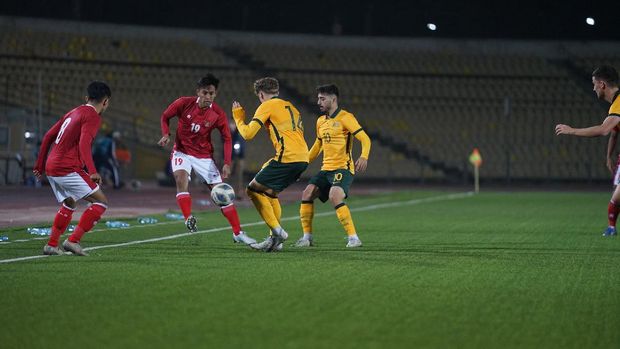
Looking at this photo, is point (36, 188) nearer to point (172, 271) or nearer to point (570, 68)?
point (172, 271)

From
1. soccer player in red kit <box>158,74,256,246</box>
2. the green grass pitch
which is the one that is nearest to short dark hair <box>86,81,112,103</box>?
the green grass pitch

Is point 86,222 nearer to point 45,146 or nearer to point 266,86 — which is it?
point 45,146

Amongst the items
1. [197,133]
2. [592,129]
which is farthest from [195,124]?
[592,129]

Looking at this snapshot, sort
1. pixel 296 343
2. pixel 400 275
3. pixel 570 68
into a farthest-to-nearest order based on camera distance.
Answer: pixel 570 68 < pixel 400 275 < pixel 296 343

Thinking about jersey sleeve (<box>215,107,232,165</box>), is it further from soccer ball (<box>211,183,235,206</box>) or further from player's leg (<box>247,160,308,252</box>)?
player's leg (<box>247,160,308,252</box>)

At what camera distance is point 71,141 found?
10078 mm

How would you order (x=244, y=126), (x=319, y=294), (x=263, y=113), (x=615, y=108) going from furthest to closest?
(x=615, y=108) → (x=263, y=113) → (x=244, y=126) → (x=319, y=294)

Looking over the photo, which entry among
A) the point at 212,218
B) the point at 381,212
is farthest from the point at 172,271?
the point at 381,212

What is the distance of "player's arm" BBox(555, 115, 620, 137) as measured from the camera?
11.0 metres

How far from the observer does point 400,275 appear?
8750 mm

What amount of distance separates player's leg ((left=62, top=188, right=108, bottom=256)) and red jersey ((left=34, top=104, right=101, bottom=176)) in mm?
361

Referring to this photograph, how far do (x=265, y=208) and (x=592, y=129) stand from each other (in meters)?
3.98

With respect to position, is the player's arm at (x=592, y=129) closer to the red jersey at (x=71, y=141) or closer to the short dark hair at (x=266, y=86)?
the short dark hair at (x=266, y=86)

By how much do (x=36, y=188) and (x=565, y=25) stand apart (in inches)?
987
